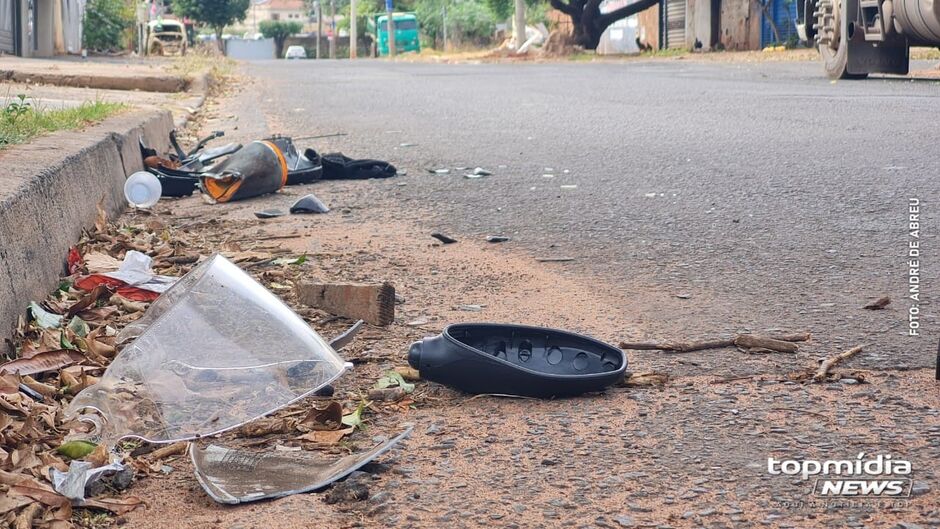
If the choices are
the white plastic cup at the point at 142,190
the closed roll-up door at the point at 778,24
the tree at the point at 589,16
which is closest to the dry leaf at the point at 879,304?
the white plastic cup at the point at 142,190

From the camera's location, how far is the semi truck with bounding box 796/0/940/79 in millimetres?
11594

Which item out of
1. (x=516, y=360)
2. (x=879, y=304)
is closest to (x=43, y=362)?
(x=516, y=360)

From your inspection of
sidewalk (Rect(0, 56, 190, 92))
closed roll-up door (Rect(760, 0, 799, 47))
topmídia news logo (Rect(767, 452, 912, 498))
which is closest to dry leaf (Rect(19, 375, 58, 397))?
topmídia news logo (Rect(767, 452, 912, 498))

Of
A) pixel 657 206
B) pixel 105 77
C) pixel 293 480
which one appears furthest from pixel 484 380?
pixel 105 77

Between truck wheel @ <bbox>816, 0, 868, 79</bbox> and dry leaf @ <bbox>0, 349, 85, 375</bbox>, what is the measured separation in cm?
1164

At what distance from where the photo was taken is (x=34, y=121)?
4.99m

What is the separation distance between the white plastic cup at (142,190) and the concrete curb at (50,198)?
39 mm

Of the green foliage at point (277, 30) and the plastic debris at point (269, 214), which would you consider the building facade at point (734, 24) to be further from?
the green foliage at point (277, 30)

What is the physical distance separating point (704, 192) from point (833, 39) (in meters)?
8.83

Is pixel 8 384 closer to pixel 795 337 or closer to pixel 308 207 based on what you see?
pixel 795 337

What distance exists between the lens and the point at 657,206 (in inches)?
192

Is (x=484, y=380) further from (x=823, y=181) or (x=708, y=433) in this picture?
(x=823, y=181)

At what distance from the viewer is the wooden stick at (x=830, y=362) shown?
7.95 feet

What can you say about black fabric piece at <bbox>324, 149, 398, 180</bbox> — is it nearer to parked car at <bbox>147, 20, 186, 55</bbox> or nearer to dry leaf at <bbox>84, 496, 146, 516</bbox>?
dry leaf at <bbox>84, 496, 146, 516</bbox>
